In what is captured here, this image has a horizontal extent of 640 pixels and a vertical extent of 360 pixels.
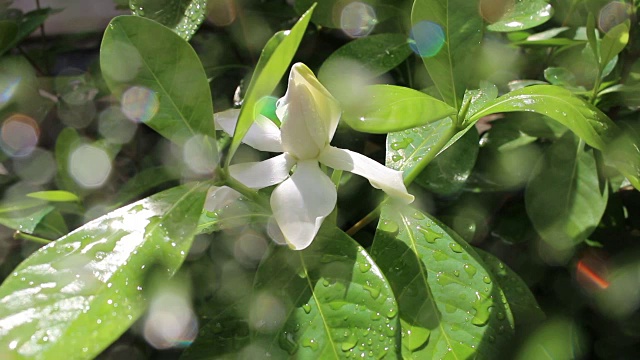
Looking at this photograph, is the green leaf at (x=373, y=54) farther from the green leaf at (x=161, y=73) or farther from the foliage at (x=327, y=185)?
the green leaf at (x=161, y=73)

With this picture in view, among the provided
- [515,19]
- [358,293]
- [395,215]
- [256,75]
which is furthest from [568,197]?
[256,75]

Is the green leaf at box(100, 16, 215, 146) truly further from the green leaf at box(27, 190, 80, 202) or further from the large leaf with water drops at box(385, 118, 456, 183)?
the green leaf at box(27, 190, 80, 202)

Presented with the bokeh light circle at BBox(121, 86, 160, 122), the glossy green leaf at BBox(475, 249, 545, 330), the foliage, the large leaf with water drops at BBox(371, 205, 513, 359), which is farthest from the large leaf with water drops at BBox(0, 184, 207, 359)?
the glossy green leaf at BBox(475, 249, 545, 330)

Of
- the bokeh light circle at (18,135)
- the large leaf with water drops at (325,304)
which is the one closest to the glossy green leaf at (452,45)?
the large leaf with water drops at (325,304)

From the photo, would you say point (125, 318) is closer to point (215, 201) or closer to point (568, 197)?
point (215, 201)

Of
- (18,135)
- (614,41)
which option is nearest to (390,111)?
(614,41)
